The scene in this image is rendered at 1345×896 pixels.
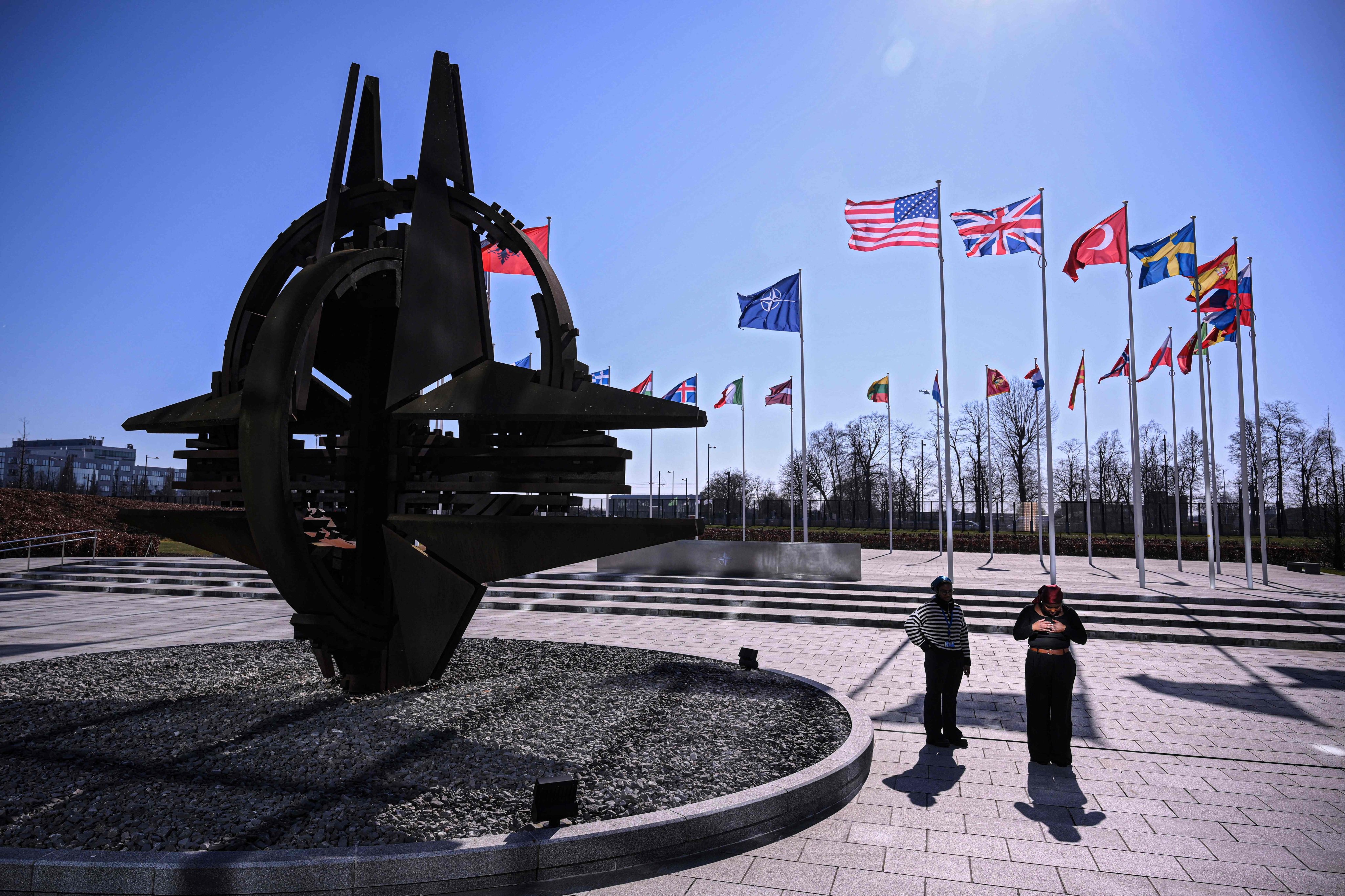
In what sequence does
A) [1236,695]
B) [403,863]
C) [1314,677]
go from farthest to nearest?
[1314,677]
[1236,695]
[403,863]

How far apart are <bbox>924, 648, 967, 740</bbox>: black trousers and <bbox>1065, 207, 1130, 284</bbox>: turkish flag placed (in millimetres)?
15423

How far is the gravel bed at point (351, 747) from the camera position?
4762 mm

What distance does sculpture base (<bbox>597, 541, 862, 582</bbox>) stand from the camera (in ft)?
72.1

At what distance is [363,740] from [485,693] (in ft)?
6.43

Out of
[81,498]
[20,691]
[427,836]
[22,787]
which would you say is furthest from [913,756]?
Answer: [81,498]

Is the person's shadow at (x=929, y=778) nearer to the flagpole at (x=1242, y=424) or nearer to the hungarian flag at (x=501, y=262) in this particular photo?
the hungarian flag at (x=501, y=262)

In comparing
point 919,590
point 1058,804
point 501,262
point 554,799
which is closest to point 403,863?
point 554,799

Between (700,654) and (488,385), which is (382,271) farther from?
(700,654)

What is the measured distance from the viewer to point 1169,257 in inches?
762

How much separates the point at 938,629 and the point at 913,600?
10.9 m

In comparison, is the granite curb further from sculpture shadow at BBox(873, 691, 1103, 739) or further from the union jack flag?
the union jack flag

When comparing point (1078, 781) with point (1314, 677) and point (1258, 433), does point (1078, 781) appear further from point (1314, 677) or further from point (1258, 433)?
point (1258, 433)

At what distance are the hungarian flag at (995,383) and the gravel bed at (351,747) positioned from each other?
2287 centimetres

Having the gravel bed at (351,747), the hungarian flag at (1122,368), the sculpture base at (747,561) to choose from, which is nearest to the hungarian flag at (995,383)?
the hungarian flag at (1122,368)
